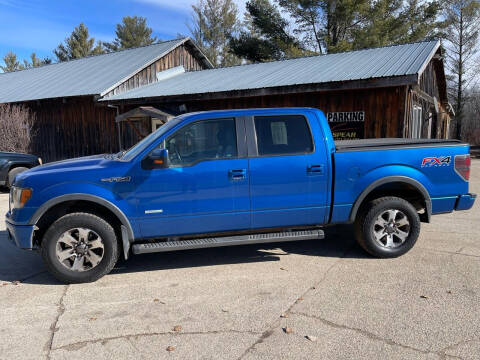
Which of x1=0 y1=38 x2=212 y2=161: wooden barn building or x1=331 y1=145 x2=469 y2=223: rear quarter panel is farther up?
x1=0 y1=38 x2=212 y2=161: wooden barn building

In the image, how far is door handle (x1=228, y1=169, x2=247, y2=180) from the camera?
452cm

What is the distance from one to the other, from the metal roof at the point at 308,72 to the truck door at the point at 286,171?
684cm

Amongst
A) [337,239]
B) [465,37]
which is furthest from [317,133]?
[465,37]

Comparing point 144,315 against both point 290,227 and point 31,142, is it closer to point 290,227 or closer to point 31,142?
point 290,227

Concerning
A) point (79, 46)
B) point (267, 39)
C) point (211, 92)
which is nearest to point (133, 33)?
point (79, 46)

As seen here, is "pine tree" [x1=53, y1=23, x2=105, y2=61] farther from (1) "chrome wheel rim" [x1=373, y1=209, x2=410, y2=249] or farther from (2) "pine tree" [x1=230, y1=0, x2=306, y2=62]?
(1) "chrome wheel rim" [x1=373, y1=209, x2=410, y2=249]

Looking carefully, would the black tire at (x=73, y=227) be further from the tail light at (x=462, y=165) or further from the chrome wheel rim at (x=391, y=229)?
the tail light at (x=462, y=165)

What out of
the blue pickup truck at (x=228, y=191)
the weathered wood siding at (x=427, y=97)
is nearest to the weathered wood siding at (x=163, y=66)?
the weathered wood siding at (x=427, y=97)

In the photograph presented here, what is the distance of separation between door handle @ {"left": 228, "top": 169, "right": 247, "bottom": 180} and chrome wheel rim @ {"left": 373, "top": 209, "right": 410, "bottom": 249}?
1.85 metres

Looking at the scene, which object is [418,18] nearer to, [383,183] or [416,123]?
[416,123]

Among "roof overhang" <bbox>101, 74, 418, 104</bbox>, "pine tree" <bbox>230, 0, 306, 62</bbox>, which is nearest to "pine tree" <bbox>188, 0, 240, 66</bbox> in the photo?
"pine tree" <bbox>230, 0, 306, 62</bbox>

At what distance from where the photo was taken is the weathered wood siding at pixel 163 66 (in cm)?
1758

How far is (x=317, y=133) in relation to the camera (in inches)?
189

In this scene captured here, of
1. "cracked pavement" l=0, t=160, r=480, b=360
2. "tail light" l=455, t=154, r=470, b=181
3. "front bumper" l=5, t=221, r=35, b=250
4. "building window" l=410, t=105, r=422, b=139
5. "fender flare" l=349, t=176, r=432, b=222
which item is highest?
"building window" l=410, t=105, r=422, b=139
